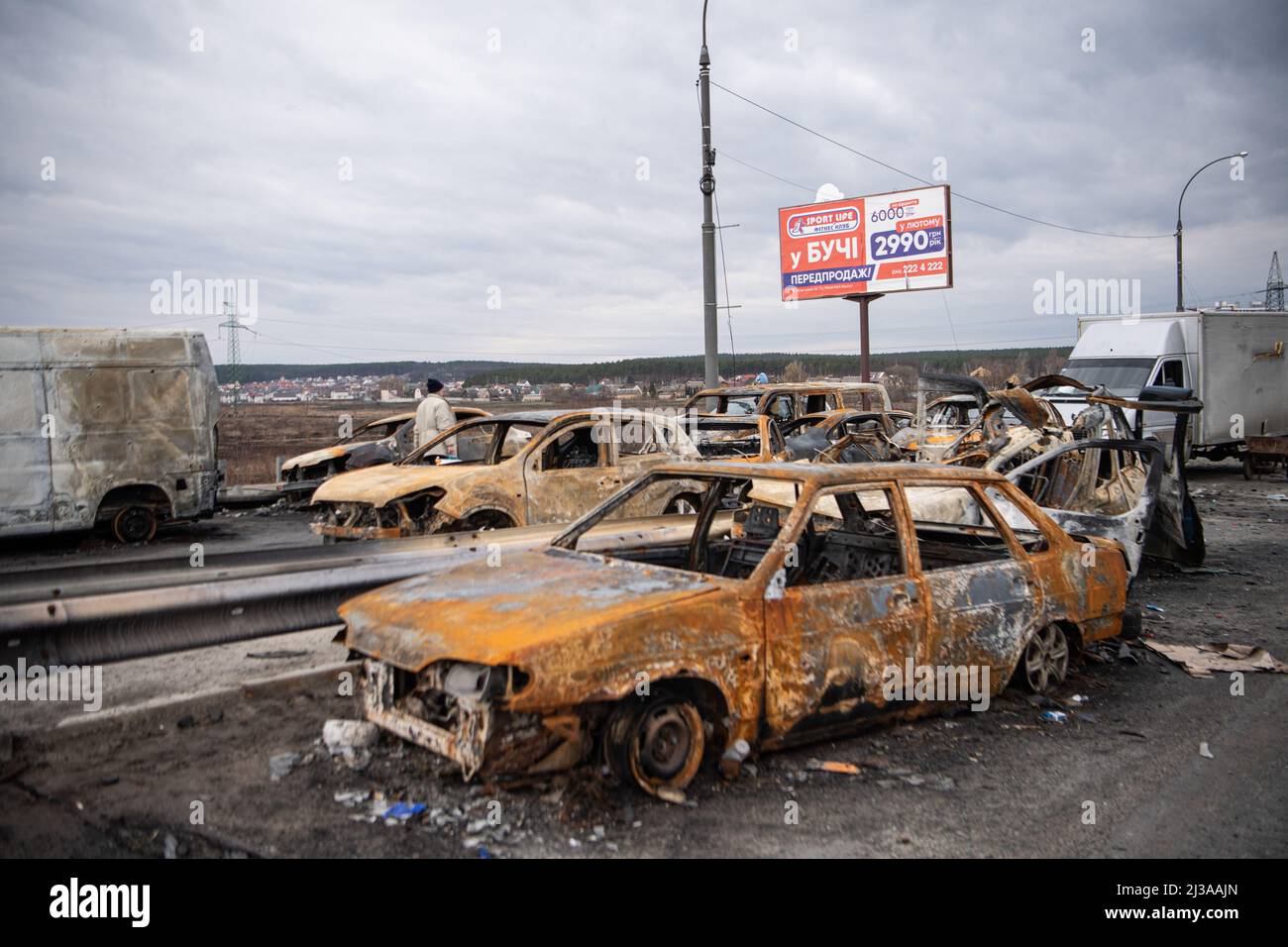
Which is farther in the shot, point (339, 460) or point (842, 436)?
point (339, 460)

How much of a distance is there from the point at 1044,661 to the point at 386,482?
18.4 ft

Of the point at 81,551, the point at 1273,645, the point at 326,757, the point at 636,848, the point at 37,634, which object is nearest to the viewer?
the point at 636,848

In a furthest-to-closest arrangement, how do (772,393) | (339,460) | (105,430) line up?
(339,460)
(772,393)
(105,430)

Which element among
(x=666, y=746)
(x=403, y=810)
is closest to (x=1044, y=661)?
(x=666, y=746)

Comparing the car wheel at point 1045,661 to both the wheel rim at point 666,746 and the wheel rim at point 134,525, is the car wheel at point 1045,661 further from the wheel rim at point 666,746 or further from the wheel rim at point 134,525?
the wheel rim at point 134,525

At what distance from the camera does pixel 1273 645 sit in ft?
22.6

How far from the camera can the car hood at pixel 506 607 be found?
3840mm

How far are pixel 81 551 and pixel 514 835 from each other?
9949 mm

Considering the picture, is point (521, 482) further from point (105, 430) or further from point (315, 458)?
point (315, 458)

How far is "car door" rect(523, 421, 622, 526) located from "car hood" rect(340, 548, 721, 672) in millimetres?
3681

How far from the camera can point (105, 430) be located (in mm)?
11664

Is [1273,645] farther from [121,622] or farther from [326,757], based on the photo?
[121,622]

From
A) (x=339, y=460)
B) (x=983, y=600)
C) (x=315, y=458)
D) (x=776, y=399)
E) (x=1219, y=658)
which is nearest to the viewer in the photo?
(x=983, y=600)
